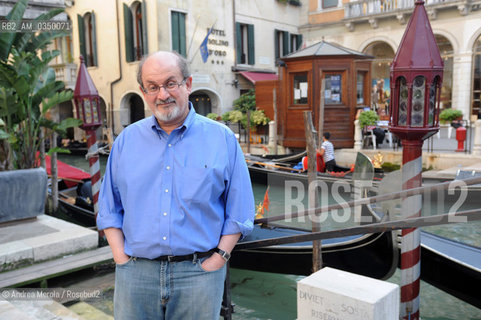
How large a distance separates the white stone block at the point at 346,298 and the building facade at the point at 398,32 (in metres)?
12.1

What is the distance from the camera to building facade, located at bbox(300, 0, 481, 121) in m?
13.7

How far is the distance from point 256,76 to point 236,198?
48.0 ft

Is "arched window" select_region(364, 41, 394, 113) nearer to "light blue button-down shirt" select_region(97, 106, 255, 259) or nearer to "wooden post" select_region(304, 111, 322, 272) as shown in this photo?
"wooden post" select_region(304, 111, 322, 272)

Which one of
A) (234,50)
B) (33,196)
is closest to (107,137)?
(234,50)

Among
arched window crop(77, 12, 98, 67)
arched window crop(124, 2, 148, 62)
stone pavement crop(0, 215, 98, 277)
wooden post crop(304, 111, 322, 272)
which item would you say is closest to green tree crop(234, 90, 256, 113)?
arched window crop(124, 2, 148, 62)

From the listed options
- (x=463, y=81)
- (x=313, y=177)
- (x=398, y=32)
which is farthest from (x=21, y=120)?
(x=398, y=32)

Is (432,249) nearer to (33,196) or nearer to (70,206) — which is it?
(33,196)

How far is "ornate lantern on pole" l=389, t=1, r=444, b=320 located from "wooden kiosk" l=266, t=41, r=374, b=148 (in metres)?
7.79

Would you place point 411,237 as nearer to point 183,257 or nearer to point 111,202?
point 183,257

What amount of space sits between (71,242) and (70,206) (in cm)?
275

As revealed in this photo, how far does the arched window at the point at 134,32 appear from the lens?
14225 mm

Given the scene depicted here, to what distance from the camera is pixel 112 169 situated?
164 centimetres

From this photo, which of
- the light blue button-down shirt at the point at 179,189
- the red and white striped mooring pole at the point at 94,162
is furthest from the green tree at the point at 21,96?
the light blue button-down shirt at the point at 179,189

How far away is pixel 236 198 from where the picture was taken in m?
1.56
